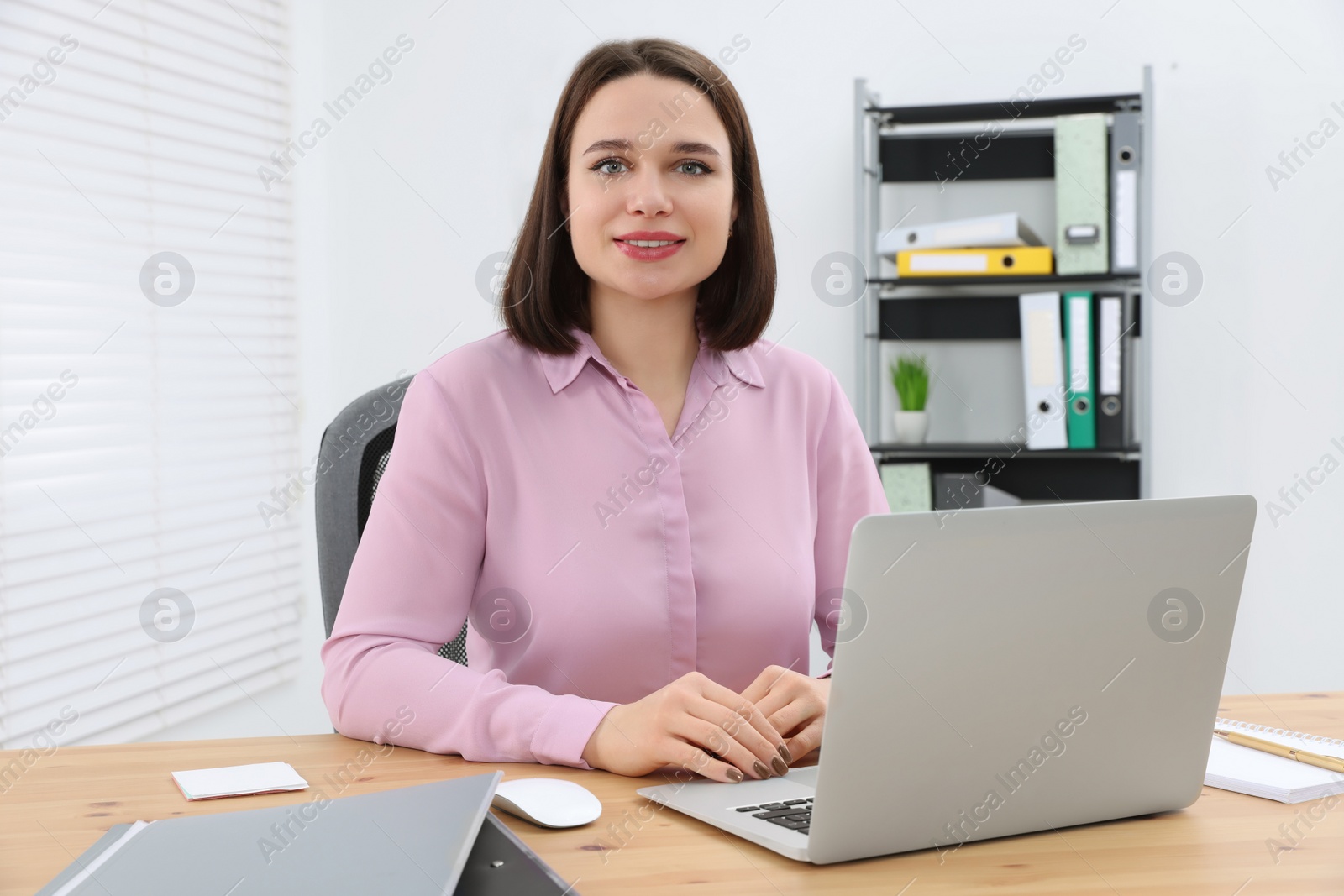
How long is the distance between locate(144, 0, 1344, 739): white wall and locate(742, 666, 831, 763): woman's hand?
1829 mm

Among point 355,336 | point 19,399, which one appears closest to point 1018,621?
point 19,399

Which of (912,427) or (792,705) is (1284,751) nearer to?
(792,705)

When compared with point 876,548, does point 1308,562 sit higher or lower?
lower

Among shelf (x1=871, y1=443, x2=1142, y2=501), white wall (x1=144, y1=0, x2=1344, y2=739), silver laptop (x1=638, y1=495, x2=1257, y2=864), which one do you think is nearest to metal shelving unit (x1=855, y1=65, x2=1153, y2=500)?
shelf (x1=871, y1=443, x2=1142, y2=501)

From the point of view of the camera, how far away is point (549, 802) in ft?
2.69

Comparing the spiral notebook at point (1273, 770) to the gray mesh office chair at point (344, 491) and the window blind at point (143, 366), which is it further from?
the window blind at point (143, 366)

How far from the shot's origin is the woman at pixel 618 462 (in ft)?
3.92

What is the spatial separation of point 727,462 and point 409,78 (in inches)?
83.6

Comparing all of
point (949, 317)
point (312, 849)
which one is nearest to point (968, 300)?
point (949, 317)

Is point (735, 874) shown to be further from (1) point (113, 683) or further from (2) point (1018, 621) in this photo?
(1) point (113, 683)

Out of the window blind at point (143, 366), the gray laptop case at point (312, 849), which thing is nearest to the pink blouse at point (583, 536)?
the gray laptop case at point (312, 849)

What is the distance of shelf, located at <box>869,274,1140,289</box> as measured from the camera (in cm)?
250

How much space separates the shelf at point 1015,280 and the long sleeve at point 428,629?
1595 mm

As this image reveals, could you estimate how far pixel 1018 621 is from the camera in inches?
28.1
